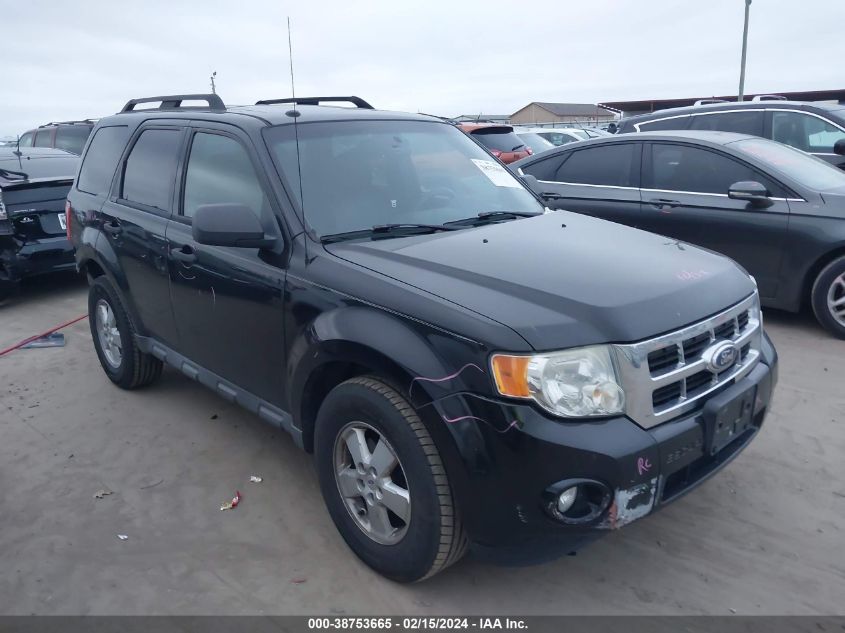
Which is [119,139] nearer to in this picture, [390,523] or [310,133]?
[310,133]

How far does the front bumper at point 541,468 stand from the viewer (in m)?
2.27

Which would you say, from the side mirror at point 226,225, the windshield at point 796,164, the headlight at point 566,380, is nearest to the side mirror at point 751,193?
the windshield at point 796,164

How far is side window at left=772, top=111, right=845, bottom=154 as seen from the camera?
782 cm

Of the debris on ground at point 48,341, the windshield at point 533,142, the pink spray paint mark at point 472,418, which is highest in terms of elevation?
the windshield at point 533,142

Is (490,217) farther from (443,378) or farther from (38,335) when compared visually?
(38,335)

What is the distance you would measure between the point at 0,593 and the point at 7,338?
412 cm

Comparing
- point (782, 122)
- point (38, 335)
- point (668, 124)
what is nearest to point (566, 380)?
point (38, 335)

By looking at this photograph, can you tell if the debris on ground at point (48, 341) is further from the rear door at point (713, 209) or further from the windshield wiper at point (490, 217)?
the rear door at point (713, 209)

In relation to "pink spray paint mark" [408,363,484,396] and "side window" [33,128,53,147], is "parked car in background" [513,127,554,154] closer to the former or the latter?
"side window" [33,128,53,147]

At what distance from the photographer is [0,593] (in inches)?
115

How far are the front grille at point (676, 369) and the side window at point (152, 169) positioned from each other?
9.33 feet

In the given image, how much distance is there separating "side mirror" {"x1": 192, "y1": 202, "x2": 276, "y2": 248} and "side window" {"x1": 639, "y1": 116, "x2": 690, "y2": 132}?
6210 millimetres

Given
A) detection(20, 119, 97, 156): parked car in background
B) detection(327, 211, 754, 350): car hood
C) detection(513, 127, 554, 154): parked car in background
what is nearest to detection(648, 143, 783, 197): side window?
detection(327, 211, 754, 350): car hood

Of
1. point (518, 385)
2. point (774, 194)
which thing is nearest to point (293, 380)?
point (518, 385)
